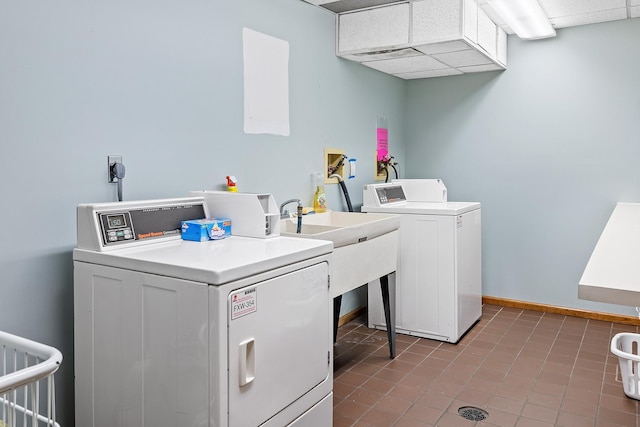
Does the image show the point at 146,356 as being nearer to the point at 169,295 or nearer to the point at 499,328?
the point at 169,295

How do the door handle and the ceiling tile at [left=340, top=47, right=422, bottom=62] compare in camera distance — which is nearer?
the door handle

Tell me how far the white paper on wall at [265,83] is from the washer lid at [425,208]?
3.22 ft

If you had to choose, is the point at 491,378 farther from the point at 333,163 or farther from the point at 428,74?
the point at 428,74

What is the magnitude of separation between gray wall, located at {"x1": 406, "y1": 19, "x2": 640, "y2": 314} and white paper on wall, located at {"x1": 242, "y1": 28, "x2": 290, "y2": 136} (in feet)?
6.85

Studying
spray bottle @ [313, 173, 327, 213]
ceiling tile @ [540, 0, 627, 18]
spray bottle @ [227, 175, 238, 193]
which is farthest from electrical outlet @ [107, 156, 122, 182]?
ceiling tile @ [540, 0, 627, 18]

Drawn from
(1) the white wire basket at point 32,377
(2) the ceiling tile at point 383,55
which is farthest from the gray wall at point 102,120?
(2) the ceiling tile at point 383,55

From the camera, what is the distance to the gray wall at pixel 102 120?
74.9 inches

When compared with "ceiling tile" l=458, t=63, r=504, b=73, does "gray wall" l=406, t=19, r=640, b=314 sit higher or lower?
lower

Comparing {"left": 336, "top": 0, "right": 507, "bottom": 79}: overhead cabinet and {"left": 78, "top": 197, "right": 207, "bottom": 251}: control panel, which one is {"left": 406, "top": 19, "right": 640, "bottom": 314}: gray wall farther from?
{"left": 78, "top": 197, "right": 207, "bottom": 251}: control panel

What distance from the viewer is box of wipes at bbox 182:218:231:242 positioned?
2.18m

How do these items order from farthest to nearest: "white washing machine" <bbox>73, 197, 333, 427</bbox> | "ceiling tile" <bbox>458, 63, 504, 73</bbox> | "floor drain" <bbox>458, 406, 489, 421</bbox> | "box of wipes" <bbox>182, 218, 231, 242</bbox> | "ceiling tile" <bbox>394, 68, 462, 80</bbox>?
1. "ceiling tile" <bbox>394, 68, 462, 80</bbox>
2. "ceiling tile" <bbox>458, 63, 504, 73</bbox>
3. "floor drain" <bbox>458, 406, 489, 421</bbox>
4. "box of wipes" <bbox>182, 218, 231, 242</bbox>
5. "white washing machine" <bbox>73, 197, 333, 427</bbox>

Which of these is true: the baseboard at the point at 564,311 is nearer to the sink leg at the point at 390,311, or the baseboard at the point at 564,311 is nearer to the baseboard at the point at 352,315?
the baseboard at the point at 352,315

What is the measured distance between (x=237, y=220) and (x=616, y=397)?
233 centimetres

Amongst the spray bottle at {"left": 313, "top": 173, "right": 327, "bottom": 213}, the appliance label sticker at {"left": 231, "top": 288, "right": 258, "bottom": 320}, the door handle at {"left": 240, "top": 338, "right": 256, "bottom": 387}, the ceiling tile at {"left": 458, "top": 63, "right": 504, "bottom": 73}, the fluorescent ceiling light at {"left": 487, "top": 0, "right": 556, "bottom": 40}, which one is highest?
the fluorescent ceiling light at {"left": 487, "top": 0, "right": 556, "bottom": 40}
